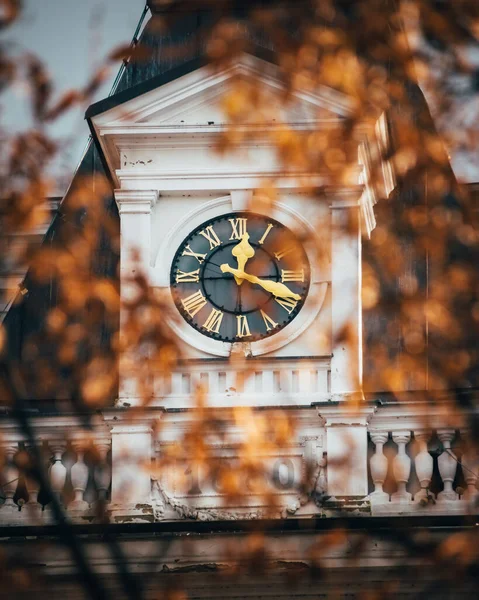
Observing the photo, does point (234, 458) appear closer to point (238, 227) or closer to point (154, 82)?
point (238, 227)

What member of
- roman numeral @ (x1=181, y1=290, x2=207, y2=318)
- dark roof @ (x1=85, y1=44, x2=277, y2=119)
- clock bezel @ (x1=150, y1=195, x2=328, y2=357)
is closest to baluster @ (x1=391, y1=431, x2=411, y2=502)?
clock bezel @ (x1=150, y1=195, x2=328, y2=357)

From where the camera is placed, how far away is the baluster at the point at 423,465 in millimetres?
23391

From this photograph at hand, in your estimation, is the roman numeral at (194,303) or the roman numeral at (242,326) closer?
the roman numeral at (242,326)

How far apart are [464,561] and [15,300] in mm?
8999

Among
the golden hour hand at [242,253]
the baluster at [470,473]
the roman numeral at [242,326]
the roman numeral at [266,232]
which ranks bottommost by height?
the baluster at [470,473]

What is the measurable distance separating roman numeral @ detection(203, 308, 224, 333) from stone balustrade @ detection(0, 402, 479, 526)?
3.21 feet

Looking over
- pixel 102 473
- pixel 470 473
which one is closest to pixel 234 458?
pixel 102 473

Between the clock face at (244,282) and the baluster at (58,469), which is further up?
the clock face at (244,282)

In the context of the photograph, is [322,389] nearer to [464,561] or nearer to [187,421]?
[187,421]

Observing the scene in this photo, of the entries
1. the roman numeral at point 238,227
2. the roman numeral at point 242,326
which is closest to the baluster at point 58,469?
the roman numeral at point 242,326

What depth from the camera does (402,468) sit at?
2353 centimetres

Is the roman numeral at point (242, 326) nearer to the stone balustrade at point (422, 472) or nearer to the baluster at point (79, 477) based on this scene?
the stone balustrade at point (422, 472)

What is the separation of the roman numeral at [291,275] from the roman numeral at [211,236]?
0.65m

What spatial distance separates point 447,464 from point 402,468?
0.40m
